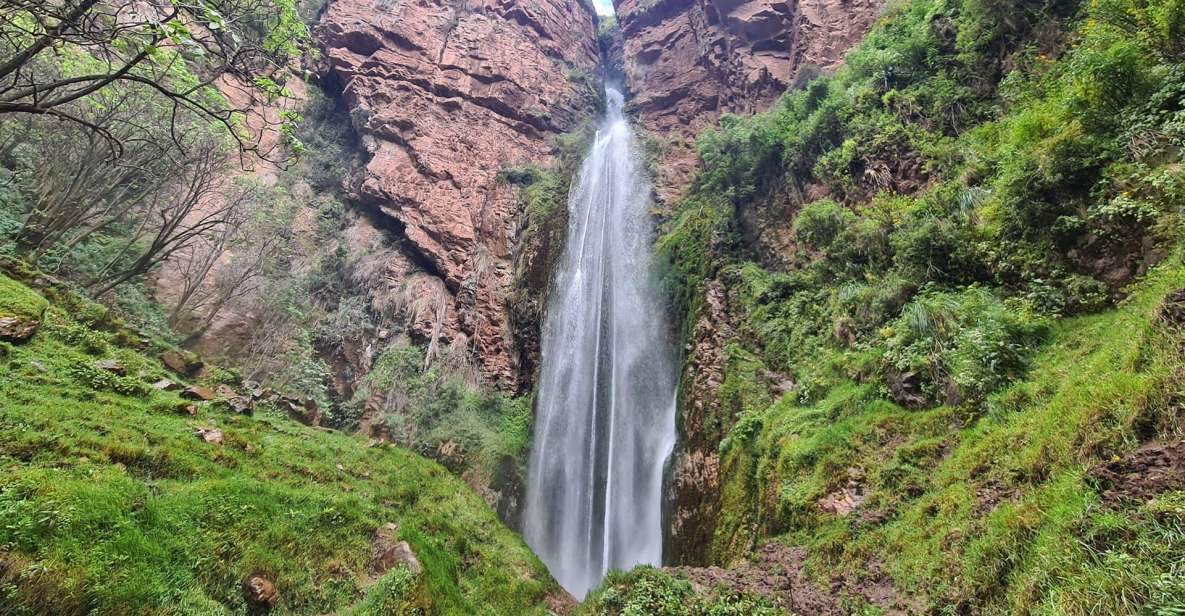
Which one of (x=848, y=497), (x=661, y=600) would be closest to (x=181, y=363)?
(x=661, y=600)

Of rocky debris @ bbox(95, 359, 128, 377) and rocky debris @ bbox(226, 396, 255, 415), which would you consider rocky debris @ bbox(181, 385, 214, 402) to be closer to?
rocky debris @ bbox(226, 396, 255, 415)

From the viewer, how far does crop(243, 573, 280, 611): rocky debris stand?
14.9ft

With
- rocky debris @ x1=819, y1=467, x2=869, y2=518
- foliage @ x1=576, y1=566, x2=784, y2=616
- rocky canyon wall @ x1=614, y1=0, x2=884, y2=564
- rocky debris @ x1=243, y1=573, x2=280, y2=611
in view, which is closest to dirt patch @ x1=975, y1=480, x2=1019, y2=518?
rocky debris @ x1=819, y1=467, x2=869, y2=518

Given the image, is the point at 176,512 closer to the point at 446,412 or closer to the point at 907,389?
the point at 907,389

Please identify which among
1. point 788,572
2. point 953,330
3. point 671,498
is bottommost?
point 671,498

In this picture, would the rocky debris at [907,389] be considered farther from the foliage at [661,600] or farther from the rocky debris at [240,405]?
the rocky debris at [240,405]

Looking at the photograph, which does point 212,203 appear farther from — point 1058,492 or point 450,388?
point 1058,492

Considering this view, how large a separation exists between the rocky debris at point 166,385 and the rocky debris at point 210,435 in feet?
5.35

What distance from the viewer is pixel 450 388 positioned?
1581 centimetres

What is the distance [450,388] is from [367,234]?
8594 millimetres

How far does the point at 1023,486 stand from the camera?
3.93 m

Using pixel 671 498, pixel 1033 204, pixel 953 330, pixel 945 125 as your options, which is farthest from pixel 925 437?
pixel 945 125

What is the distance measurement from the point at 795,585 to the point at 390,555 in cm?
479

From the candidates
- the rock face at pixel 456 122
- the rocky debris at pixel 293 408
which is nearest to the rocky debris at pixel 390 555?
the rocky debris at pixel 293 408
